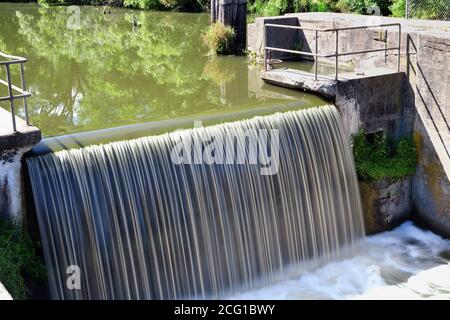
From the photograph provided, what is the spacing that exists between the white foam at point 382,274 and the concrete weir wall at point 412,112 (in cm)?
42

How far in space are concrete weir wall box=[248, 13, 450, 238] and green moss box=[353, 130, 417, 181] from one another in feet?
0.48

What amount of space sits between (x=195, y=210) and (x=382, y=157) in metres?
4.19

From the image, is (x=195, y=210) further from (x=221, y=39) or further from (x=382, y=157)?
(x=221, y=39)

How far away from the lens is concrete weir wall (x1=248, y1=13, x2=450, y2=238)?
1148cm

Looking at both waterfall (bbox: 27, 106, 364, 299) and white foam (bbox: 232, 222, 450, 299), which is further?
white foam (bbox: 232, 222, 450, 299)

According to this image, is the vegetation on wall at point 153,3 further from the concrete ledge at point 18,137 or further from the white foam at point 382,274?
the concrete ledge at point 18,137

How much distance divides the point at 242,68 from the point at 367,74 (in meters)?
4.04

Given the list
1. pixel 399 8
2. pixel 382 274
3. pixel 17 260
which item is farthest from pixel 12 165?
pixel 399 8

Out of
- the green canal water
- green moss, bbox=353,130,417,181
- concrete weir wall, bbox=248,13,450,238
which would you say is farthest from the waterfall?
the green canal water

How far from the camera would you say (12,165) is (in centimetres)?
817

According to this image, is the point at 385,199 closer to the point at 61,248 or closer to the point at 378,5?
the point at 61,248

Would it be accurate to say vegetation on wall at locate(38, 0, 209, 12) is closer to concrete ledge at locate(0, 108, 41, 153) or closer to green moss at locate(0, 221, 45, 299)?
concrete ledge at locate(0, 108, 41, 153)

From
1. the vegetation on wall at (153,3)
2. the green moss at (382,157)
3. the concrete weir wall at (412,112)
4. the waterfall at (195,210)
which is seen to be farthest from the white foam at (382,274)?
the vegetation on wall at (153,3)
